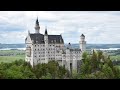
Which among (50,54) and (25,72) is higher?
(50,54)

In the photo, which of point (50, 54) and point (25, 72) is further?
point (50, 54)

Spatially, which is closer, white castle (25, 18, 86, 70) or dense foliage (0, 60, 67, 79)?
dense foliage (0, 60, 67, 79)

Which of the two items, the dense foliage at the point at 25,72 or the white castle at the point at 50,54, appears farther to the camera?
the white castle at the point at 50,54
